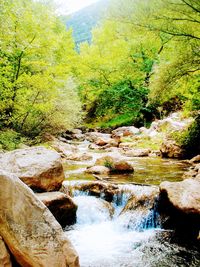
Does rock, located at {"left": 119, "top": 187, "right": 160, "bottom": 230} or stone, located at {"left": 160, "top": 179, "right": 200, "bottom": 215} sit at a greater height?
stone, located at {"left": 160, "top": 179, "right": 200, "bottom": 215}

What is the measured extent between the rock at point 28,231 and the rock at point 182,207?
12.2 feet

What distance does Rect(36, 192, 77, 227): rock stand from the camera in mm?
6934

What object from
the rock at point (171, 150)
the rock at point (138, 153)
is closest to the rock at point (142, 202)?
the rock at point (171, 150)

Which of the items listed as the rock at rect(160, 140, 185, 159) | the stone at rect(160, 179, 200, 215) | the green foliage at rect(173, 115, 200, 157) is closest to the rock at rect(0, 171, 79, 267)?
the stone at rect(160, 179, 200, 215)

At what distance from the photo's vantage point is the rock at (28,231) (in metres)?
3.64

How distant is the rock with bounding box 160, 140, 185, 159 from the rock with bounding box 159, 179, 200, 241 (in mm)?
7204

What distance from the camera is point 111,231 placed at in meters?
7.30

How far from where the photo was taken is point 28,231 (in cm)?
371

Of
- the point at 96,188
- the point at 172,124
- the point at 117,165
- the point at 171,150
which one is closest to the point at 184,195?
the point at 96,188

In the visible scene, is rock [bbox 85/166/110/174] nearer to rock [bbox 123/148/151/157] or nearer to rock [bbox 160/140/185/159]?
rock [bbox 123/148/151/157]

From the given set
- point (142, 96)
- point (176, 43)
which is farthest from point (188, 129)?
point (142, 96)

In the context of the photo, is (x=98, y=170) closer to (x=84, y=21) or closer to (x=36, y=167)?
(x=36, y=167)

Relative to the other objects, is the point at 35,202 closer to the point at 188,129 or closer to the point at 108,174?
the point at 108,174

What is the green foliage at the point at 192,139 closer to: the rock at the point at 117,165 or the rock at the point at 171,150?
the rock at the point at 171,150
